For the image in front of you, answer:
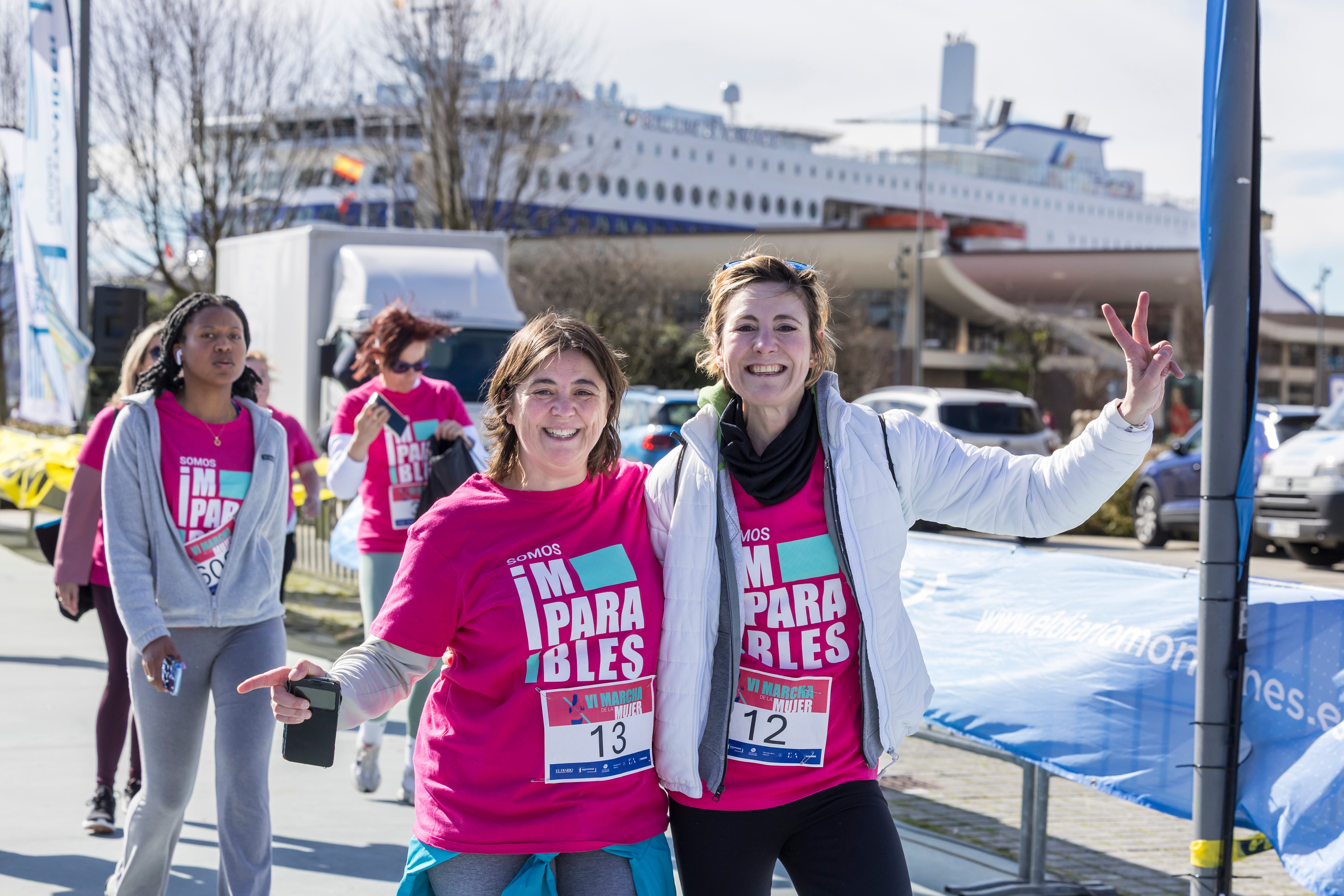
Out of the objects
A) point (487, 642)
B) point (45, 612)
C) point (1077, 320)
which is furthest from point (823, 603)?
point (1077, 320)

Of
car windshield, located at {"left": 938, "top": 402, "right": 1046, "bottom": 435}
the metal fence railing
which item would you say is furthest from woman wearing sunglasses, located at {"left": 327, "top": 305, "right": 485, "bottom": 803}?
car windshield, located at {"left": 938, "top": 402, "right": 1046, "bottom": 435}

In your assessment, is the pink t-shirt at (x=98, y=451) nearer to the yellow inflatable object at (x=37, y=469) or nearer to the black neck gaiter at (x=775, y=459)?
the black neck gaiter at (x=775, y=459)

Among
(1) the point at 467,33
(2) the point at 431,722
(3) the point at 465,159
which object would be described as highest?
(1) the point at 467,33

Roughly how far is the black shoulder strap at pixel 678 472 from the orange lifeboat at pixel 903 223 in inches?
2055

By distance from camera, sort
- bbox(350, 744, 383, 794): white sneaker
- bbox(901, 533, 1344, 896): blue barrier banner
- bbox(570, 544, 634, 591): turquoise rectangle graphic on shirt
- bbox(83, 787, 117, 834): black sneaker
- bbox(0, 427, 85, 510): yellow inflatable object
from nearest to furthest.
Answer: bbox(570, 544, 634, 591): turquoise rectangle graphic on shirt → bbox(901, 533, 1344, 896): blue barrier banner → bbox(83, 787, 117, 834): black sneaker → bbox(350, 744, 383, 794): white sneaker → bbox(0, 427, 85, 510): yellow inflatable object

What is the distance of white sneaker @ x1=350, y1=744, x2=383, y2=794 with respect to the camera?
576 centimetres

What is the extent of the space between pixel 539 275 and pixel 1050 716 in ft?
118

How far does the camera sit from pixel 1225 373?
3678mm

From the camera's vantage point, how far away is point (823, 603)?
8.84 feet

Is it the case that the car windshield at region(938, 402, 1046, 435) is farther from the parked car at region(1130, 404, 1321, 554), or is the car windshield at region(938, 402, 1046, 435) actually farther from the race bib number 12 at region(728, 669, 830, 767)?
the race bib number 12 at region(728, 669, 830, 767)

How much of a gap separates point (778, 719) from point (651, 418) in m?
15.7

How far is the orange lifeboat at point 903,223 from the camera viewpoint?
2387 inches

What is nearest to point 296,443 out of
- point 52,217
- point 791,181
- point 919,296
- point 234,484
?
point 234,484

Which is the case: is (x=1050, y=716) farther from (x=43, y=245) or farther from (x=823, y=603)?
(x=43, y=245)
